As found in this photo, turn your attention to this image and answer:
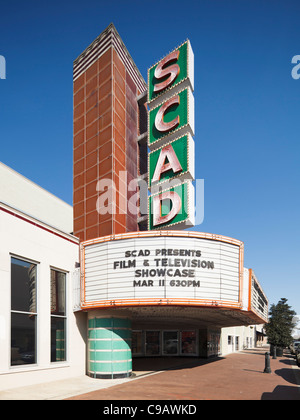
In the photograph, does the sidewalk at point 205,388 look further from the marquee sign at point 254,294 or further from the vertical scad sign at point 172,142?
the vertical scad sign at point 172,142

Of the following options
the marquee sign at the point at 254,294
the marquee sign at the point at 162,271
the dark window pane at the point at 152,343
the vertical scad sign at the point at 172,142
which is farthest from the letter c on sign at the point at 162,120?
the dark window pane at the point at 152,343

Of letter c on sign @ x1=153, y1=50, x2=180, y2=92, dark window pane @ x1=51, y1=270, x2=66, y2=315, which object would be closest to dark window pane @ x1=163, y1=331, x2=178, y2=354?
dark window pane @ x1=51, y1=270, x2=66, y2=315

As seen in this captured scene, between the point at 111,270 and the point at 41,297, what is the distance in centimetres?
343

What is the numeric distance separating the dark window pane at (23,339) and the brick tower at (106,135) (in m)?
7.89

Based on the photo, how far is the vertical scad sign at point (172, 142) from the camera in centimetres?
2267

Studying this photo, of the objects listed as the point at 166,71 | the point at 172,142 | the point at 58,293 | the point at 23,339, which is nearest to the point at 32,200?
the point at 172,142

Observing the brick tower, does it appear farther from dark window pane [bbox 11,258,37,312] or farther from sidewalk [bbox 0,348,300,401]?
sidewalk [bbox 0,348,300,401]

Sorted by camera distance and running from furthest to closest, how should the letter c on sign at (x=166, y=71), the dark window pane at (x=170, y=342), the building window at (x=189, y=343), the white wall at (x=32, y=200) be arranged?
the dark window pane at (x=170, y=342)
the building window at (x=189, y=343)
the white wall at (x=32, y=200)
the letter c on sign at (x=166, y=71)

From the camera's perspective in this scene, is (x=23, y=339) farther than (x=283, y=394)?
Yes

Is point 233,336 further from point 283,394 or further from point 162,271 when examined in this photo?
point 162,271

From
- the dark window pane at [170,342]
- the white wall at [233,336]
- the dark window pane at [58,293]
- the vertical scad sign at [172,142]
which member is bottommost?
the white wall at [233,336]

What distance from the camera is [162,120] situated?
24953 millimetres

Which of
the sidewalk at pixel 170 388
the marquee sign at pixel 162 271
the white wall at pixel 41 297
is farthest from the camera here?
the marquee sign at pixel 162 271

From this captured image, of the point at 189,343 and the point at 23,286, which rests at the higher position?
the point at 23,286
